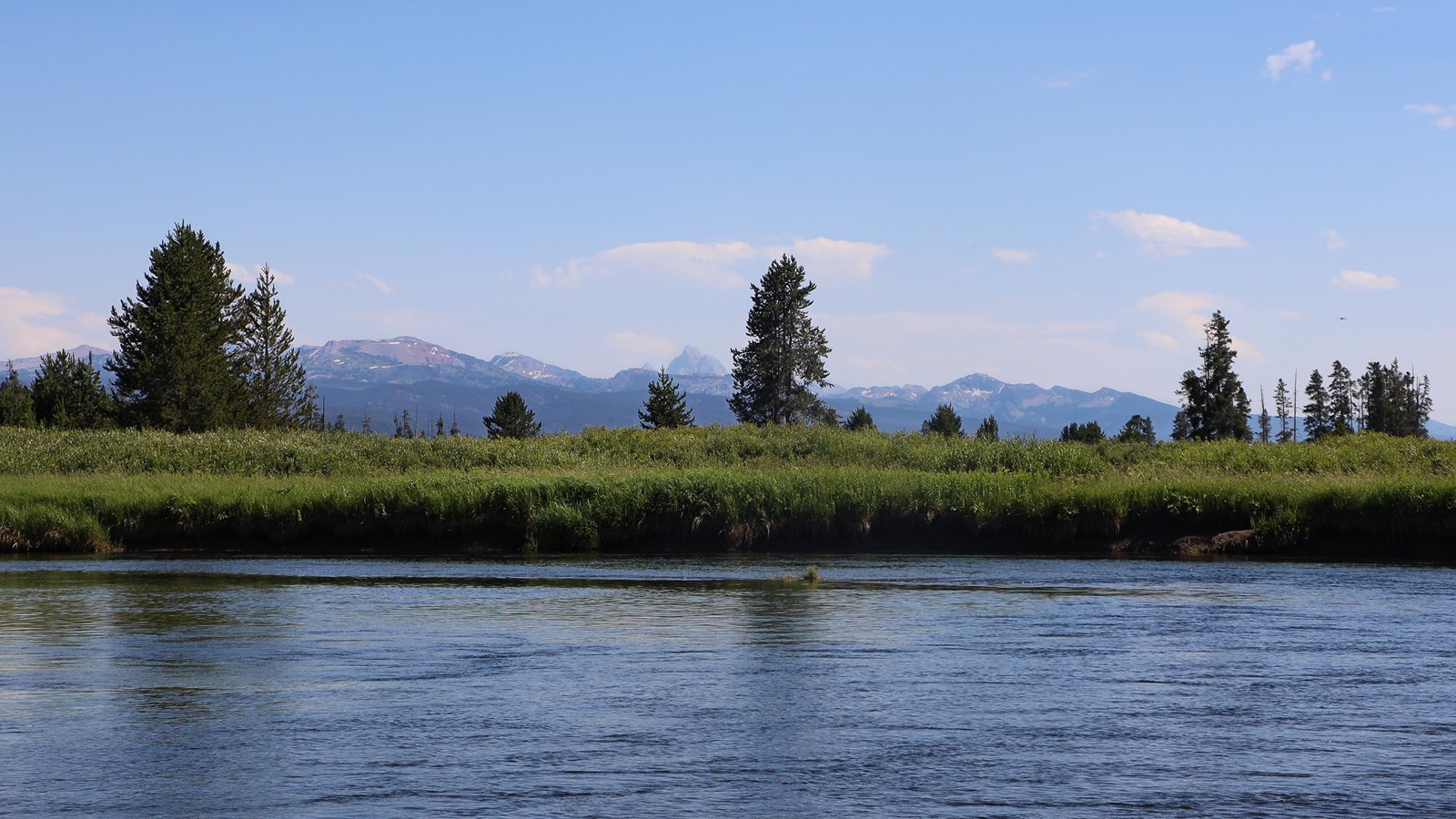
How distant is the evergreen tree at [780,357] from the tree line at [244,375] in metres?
0.10

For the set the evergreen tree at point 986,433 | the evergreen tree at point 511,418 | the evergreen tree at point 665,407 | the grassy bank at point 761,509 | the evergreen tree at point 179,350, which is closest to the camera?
the grassy bank at point 761,509

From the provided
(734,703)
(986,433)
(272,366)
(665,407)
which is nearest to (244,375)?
(272,366)

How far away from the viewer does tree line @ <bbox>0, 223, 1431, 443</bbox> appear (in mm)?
82000

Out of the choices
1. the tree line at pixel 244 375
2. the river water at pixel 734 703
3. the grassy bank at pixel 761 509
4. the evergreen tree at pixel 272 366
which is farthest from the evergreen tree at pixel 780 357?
the river water at pixel 734 703

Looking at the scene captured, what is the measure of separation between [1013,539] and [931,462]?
13378mm

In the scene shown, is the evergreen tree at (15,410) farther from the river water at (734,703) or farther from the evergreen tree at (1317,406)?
the evergreen tree at (1317,406)

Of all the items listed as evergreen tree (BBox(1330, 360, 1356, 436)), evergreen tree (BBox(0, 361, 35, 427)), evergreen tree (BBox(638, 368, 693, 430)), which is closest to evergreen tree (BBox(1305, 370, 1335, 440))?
evergreen tree (BBox(1330, 360, 1356, 436))

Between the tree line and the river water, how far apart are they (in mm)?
56231

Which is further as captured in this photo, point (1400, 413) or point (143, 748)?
point (1400, 413)

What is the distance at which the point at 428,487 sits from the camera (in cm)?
3438

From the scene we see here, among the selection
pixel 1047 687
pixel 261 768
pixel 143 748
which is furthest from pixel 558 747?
pixel 1047 687

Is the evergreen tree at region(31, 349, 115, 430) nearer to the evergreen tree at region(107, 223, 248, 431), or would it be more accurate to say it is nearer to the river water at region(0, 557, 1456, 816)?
the evergreen tree at region(107, 223, 248, 431)

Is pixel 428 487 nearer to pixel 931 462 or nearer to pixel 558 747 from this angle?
pixel 931 462

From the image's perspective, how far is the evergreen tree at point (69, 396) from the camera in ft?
282
